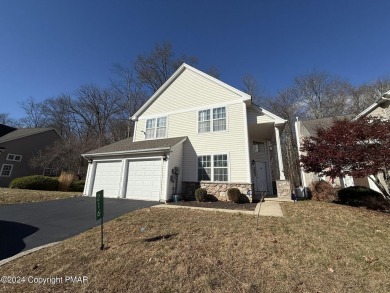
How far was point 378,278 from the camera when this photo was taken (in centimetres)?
311

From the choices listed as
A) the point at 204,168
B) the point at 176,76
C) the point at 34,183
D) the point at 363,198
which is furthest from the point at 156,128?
the point at 363,198

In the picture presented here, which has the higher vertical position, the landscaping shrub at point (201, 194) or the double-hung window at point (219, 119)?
the double-hung window at point (219, 119)

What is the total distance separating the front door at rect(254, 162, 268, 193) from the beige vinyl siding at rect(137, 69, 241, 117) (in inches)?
A: 220

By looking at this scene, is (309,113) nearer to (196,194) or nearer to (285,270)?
(196,194)

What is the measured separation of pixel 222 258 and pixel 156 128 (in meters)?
11.6

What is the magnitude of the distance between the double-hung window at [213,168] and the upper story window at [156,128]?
388cm

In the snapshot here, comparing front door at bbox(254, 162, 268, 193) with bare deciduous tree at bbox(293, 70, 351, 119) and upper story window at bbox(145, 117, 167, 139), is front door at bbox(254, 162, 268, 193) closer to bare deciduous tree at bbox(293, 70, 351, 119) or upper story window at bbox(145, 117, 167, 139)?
upper story window at bbox(145, 117, 167, 139)

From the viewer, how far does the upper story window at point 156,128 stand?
13934mm

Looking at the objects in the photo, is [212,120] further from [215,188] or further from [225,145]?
[215,188]

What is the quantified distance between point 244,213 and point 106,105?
28.8m

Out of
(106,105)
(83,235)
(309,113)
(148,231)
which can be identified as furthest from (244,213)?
Result: (106,105)

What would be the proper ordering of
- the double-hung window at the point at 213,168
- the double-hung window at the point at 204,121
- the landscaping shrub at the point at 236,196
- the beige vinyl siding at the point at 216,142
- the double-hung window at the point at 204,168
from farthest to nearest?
the double-hung window at the point at 204,121
the double-hung window at the point at 204,168
the double-hung window at the point at 213,168
the beige vinyl siding at the point at 216,142
the landscaping shrub at the point at 236,196

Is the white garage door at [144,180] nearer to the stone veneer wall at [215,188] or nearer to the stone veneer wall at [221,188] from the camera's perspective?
the stone veneer wall at [215,188]


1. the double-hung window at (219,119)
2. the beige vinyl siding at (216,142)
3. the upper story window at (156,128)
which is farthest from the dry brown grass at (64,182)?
the double-hung window at (219,119)
